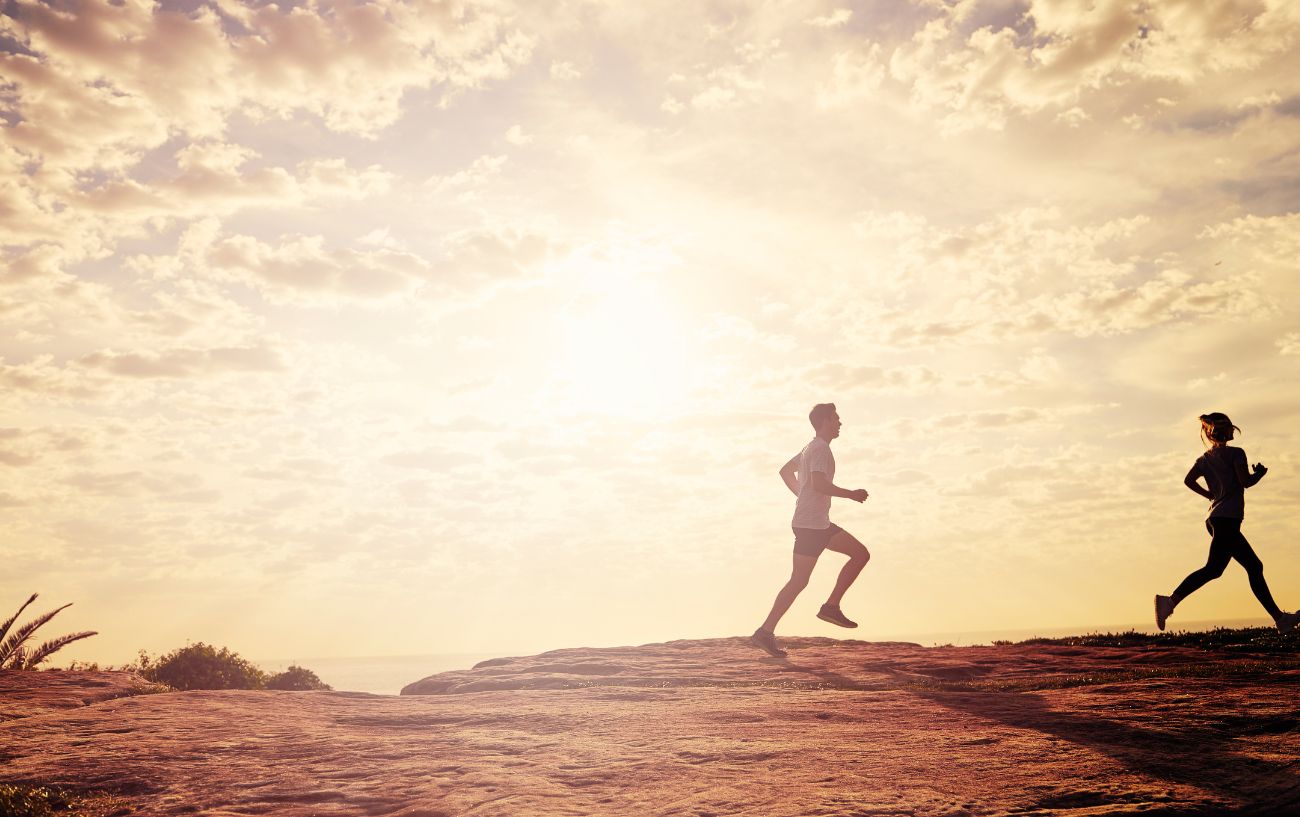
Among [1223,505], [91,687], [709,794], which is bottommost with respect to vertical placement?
[709,794]

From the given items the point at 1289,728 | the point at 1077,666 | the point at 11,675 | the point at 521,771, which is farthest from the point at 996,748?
the point at 11,675

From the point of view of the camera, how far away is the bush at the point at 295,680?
22.4 meters

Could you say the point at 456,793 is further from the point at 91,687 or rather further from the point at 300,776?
the point at 91,687

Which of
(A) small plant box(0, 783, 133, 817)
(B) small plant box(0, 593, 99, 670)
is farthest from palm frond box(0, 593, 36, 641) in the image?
(A) small plant box(0, 783, 133, 817)

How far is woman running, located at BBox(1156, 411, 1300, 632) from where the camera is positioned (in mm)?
12227

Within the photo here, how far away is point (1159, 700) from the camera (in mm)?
7824

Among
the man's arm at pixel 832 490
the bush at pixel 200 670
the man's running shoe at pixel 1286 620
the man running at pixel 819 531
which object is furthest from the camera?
the bush at pixel 200 670

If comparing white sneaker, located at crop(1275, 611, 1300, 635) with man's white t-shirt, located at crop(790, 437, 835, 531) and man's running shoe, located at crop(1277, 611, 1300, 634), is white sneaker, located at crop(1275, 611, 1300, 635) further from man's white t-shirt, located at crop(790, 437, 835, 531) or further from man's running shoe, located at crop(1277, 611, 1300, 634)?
man's white t-shirt, located at crop(790, 437, 835, 531)

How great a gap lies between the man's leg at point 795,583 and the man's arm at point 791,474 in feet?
3.53

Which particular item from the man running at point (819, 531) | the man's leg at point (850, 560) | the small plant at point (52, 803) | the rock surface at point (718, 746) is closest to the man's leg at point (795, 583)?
the man running at point (819, 531)

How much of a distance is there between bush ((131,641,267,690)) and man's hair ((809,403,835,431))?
14201 mm

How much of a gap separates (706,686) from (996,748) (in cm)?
504

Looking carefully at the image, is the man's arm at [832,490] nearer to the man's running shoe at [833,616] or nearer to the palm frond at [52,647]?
the man's running shoe at [833,616]

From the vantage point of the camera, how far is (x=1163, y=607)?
1305 cm
